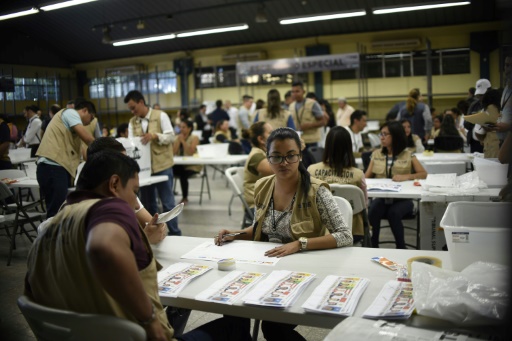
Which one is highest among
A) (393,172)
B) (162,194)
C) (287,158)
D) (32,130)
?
(32,130)

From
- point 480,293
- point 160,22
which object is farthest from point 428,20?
point 480,293

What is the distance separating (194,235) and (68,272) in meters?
4.33

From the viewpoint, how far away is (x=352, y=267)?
2008 millimetres

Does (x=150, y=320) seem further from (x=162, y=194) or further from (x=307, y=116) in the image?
(x=307, y=116)

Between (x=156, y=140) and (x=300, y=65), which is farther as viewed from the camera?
(x=300, y=65)

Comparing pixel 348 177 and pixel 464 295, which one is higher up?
pixel 348 177

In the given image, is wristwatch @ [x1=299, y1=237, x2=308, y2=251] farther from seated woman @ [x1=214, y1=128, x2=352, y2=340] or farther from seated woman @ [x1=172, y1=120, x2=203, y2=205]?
seated woman @ [x1=172, y1=120, x2=203, y2=205]

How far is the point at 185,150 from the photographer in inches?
307

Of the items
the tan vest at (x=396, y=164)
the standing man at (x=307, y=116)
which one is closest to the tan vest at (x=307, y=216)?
the tan vest at (x=396, y=164)

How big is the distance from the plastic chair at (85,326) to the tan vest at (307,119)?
5.52 meters

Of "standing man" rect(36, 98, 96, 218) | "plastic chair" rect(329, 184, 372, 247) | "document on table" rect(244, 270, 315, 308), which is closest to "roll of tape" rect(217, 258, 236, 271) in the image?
"document on table" rect(244, 270, 315, 308)

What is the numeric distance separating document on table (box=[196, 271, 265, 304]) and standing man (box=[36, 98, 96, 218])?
2165 mm

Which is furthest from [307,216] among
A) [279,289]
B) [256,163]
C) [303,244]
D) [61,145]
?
[61,145]

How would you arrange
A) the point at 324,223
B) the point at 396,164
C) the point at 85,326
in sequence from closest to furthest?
the point at 85,326, the point at 324,223, the point at 396,164
